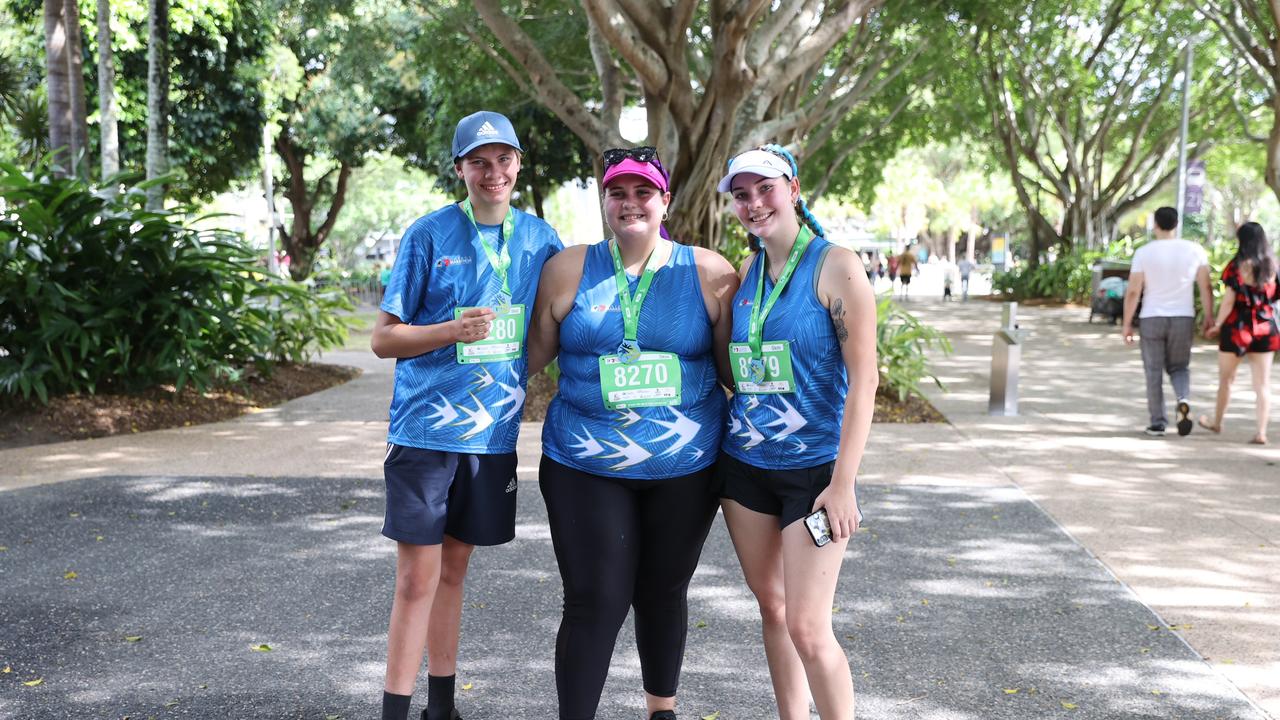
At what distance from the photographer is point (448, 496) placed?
333cm

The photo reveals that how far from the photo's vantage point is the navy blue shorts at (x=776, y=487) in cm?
302

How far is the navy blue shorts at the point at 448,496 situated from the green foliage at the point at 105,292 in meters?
6.75

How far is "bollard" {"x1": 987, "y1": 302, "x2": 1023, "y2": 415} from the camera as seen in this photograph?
402 inches

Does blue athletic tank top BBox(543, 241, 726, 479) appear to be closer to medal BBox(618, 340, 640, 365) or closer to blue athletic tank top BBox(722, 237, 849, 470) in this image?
medal BBox(618, 340, 640, 365)

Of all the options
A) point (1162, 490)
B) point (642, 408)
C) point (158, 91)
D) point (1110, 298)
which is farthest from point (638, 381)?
point (1110, 298)

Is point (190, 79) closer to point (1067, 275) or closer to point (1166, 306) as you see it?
point (1166, 306)

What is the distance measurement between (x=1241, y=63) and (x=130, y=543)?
27.8 metres

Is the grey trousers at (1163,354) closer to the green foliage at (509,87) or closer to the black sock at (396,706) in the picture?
the black sock at (396,706)

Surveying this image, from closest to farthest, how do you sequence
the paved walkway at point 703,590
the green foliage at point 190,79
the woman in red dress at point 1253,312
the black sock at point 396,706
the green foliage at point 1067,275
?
the black sock at point 396,706, the paved walkway at point 703,590, the woman in red dress at point 1253,312, the green foliage at point 190,79, the green foliage at point 1067,275

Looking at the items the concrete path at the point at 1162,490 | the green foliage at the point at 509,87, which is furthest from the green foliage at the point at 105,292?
the concrete path at the point at 1162,490

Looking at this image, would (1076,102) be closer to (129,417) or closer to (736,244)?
(736,244)

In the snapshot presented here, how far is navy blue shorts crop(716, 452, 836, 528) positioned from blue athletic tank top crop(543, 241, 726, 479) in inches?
3.7

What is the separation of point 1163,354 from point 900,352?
8.01 feet

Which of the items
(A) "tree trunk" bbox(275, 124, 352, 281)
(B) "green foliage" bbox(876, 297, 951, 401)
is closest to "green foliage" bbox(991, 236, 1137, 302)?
(B) "green foliage" bbox(876, 297, 951, 401)
